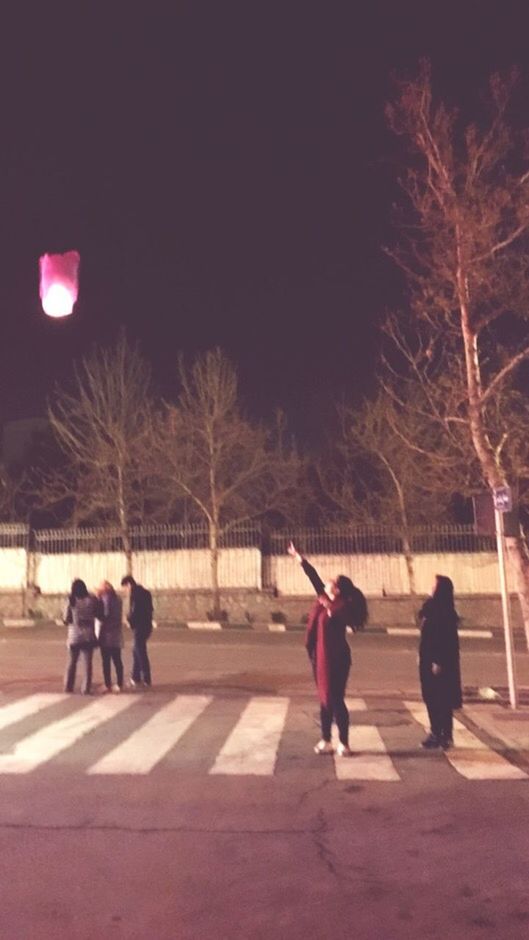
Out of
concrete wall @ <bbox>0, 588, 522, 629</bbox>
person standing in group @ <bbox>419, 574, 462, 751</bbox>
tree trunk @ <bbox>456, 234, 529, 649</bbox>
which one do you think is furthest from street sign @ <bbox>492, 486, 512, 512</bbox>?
concrete wall @ <bbox>0, 588, 522, 629</bbox>

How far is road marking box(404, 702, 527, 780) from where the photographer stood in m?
8.60

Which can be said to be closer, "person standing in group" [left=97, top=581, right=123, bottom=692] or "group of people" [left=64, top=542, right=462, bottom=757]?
"group of people" [left=64, top=542, right=462, bottom=757]

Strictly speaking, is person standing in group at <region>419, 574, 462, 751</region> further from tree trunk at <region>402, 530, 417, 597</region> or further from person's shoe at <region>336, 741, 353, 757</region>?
tree trunk at <region>402, 530, 417, 597</region>

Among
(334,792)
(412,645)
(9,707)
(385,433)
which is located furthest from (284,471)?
(334,792)

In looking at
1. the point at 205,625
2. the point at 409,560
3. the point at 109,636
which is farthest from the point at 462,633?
the point at 109,636

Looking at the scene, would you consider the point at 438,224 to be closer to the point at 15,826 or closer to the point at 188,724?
the point at 188,724

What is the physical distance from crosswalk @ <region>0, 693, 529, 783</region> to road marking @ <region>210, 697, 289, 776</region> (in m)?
0.01

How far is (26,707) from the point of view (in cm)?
1285

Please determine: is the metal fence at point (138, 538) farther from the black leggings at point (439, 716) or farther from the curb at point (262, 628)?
the black leggings at point (439, 716)

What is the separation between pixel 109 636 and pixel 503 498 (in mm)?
5931

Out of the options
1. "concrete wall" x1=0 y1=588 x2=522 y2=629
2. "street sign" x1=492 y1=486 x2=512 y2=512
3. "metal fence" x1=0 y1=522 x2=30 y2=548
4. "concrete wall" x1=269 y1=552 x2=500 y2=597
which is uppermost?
"metal fence" x1=0 y1=522 x2=30 y2=548

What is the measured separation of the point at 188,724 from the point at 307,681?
5.17 metres

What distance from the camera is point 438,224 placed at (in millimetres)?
14562

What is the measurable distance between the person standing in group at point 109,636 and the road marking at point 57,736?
831 millimetres
